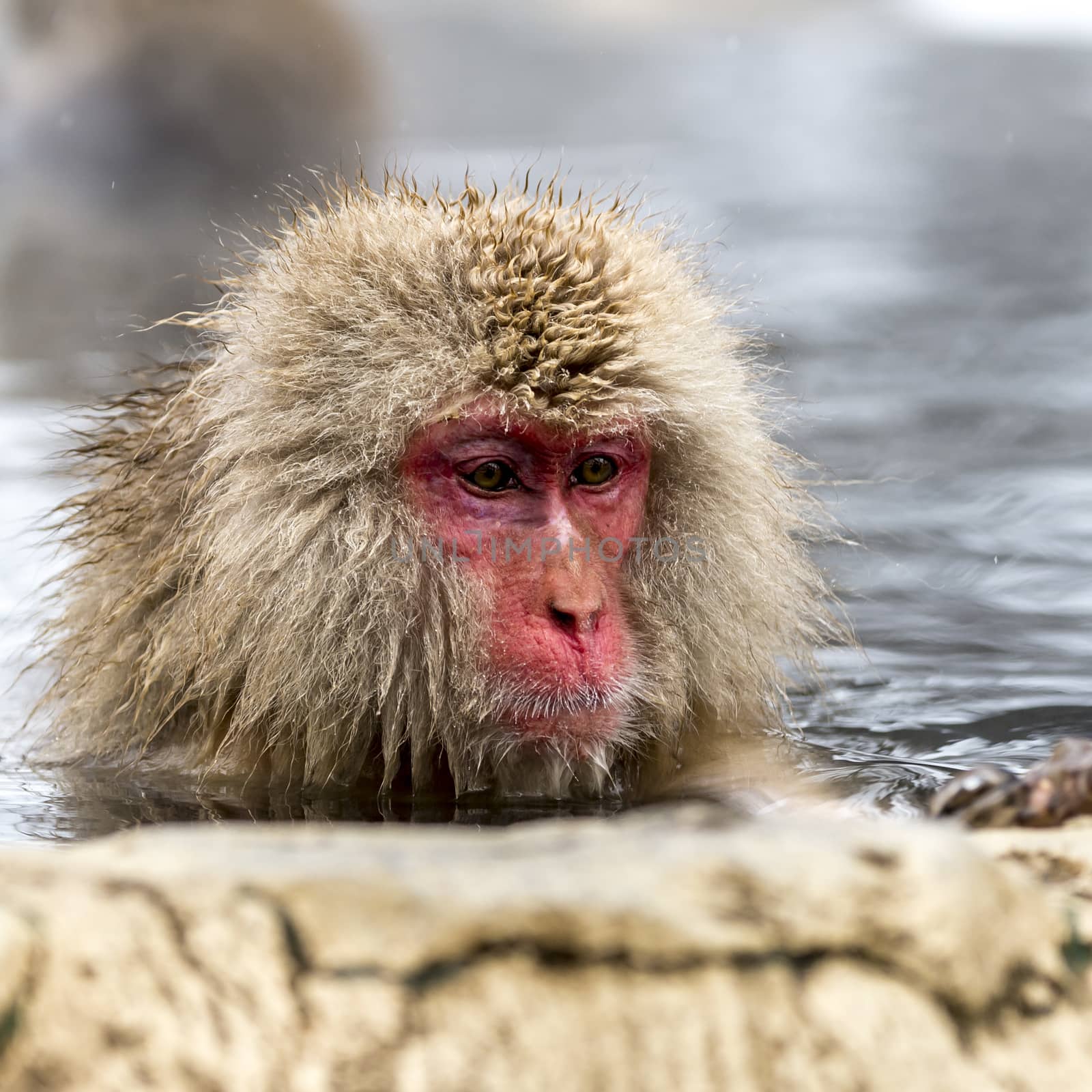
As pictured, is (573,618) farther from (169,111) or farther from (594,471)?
(169,111)

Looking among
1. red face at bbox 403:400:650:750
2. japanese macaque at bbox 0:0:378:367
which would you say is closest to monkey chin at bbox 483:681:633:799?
red face at bbox 403:400:650:750

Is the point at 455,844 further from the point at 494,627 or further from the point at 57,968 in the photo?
the point at 494,627

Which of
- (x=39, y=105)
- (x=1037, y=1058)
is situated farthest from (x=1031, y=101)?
(x=1037, y=1058)

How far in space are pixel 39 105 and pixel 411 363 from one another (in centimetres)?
1711

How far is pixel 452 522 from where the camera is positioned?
345 centimetres

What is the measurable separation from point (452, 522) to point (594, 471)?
1.10 ft

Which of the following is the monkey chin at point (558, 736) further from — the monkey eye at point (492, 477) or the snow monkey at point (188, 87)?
the snow monkey at point (188, 87)

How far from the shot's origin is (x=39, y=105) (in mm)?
18781

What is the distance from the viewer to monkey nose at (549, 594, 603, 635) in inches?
130

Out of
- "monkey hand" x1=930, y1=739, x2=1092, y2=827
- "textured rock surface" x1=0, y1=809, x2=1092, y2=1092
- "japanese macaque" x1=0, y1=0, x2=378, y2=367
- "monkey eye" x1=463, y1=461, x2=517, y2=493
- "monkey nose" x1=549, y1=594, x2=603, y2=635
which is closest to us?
"textured rock surface" x1=0, y1=809, x2=1092, y2=1092

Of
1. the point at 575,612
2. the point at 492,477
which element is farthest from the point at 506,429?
the point at 575,612

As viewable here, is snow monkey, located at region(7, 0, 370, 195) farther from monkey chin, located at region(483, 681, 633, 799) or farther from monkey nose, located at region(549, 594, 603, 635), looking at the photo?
monkey nose, located at region(549, 594, 603, 635)

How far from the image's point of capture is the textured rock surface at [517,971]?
165 centimetres

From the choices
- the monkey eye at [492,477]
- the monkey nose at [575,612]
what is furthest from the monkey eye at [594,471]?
the monkey nose at [575,612]
